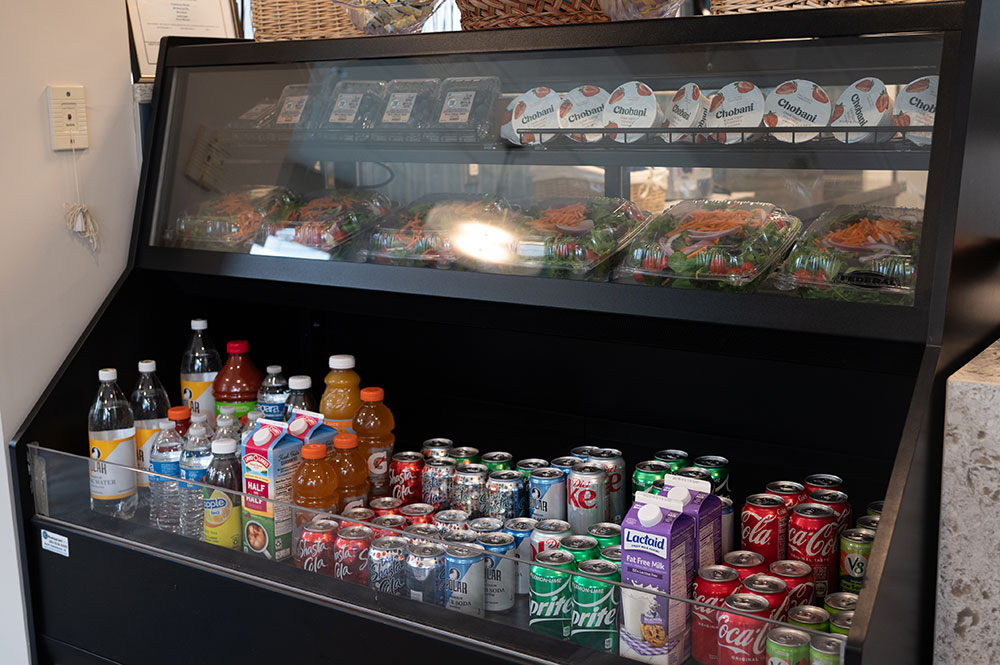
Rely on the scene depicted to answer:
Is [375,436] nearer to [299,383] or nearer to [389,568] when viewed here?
[299,383]

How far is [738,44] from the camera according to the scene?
169cm

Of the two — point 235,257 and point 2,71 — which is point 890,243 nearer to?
point 235,257

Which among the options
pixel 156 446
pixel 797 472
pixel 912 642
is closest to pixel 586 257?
pixel 797 472

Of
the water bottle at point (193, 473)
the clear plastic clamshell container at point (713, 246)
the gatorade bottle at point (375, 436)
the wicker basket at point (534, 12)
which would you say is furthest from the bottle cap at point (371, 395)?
the wicker basket at point (534, 12)

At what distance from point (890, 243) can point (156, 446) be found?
1.63 m

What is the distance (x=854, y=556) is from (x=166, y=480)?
1.45m

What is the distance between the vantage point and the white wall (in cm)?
225

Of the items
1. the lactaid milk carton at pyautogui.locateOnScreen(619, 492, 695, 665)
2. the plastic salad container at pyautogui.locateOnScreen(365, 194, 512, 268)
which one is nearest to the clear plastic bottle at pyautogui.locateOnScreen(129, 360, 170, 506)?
the plastic salad container at pyautogui.locateOnScreen(365, 194, 512, 268)

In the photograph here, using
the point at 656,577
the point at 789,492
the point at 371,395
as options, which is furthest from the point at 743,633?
the point at 371,395

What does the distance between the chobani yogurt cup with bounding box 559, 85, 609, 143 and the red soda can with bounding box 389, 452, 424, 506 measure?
0.79 metres

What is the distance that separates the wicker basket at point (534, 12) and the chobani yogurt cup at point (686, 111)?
25 cm

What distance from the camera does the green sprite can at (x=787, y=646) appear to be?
1372 mm

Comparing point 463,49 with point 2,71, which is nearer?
point 463,49

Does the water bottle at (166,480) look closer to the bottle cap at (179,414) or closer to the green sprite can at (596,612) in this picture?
the bottle cap at (179,414)
